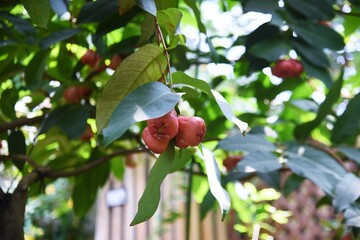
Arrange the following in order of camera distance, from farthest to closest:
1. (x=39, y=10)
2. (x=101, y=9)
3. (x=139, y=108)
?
(x=101, y=9), (x=39, y=10), (x=139, y=108)

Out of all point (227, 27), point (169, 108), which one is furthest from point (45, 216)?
point (169, 108)

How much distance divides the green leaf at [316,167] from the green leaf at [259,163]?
3 cm

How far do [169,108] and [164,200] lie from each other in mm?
2380

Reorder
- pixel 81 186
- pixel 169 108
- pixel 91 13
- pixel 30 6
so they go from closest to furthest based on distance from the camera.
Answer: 1. pixel 169 108
2. pixel 30 6
3. pixel 91 13
4. pixel 81 186

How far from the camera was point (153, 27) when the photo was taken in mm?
538

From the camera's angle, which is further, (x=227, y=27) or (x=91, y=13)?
(x=227, y=27)

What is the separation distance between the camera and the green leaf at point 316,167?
746 mm

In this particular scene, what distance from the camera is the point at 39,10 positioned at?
1.78 ft

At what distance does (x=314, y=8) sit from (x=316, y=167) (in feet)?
0.90

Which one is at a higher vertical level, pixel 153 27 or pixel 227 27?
pixel 153 27

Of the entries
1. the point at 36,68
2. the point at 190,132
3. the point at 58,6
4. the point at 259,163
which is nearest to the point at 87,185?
the point at 36,68

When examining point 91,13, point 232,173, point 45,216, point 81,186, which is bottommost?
point 45,216

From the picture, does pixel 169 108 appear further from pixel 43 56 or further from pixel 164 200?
pixel 164 200

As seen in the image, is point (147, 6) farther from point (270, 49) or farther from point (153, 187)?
point (270, 49)
